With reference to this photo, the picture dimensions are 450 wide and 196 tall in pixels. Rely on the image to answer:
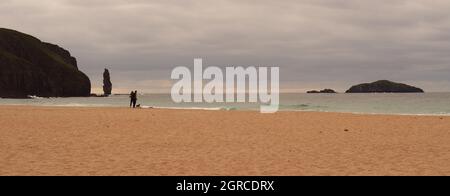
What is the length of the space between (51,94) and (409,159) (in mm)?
197505

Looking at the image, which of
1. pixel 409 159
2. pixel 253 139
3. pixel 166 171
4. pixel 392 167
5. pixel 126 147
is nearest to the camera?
pixel 166 171

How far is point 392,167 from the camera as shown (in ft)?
41.1

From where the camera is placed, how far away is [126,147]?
16672 millimetres

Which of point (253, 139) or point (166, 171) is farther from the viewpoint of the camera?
point (253, 139)
